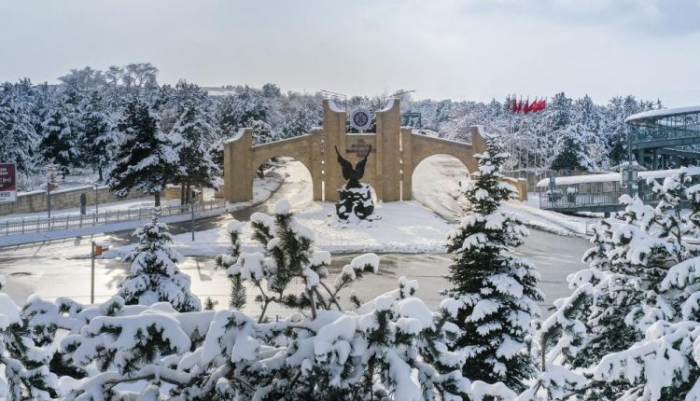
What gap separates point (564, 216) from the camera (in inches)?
1784

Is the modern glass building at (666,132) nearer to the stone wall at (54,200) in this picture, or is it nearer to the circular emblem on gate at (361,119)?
the circular emblem on gate at (361,119)

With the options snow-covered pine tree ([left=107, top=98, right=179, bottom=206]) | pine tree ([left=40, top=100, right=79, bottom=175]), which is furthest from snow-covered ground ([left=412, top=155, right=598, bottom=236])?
pine tree ([left=40, top=100, right=79, bottom=175])

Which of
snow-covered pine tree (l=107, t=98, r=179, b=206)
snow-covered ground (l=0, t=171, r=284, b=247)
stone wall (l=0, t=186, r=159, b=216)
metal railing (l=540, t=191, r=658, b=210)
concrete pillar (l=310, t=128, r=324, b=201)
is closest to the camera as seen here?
snow-covered ground (l=0, t=171, r=284, b=247)

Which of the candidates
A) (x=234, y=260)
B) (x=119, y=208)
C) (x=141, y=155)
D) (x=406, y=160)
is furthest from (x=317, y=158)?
(x=234, y=260)

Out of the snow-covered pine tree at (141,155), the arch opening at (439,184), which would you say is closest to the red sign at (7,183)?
the snow-covered pine tree at (141,155)

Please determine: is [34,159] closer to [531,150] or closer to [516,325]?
[531,150]

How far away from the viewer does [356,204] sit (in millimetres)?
40250

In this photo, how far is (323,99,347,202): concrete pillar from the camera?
50.0 meters

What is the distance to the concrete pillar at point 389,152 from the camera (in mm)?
50094

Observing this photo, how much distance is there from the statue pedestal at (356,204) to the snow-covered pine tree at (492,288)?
83.4 ft

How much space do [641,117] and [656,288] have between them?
41.0 m

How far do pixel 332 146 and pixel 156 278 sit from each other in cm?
3911

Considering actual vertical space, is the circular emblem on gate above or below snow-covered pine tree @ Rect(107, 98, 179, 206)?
above

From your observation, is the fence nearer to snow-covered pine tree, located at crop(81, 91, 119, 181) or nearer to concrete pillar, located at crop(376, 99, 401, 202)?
concrete pillar, located at crop(376, 99, 401, 202)
